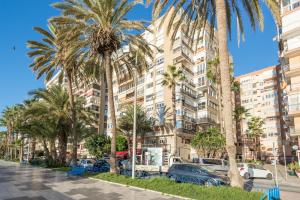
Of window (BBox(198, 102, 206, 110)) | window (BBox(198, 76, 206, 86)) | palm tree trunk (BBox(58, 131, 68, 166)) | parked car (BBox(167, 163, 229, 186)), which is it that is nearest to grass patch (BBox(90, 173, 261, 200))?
parked car (BBox(167, 163, 229, 186))

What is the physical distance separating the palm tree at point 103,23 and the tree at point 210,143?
22.9 metres

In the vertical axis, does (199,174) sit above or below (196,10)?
below

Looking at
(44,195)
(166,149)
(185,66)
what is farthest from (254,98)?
(44,195)

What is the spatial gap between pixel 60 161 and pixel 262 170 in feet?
80.9

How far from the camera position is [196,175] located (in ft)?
60.8

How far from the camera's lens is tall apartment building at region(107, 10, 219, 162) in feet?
169

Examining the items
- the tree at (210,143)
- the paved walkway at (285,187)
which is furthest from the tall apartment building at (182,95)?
the paved walkway at (285,187)

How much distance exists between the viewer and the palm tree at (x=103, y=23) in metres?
22.1

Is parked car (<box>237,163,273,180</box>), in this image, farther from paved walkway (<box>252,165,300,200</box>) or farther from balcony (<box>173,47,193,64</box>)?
balcony (<box>173,47,193,64</box>)

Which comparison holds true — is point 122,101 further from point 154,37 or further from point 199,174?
point 199,174

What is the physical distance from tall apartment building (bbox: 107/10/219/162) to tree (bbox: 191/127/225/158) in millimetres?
6856

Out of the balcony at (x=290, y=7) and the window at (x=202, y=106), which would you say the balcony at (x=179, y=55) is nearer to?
the window at (x=202, y=106)

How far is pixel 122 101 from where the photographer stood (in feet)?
217

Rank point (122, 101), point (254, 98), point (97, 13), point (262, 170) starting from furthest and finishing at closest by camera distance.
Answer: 1. point (254, 98)
2. point (122, 101)
3. point (262, 170)
4. point (97, 13)
